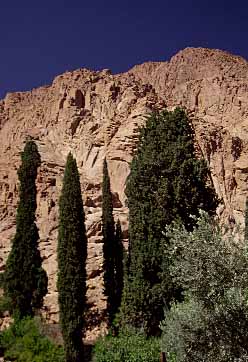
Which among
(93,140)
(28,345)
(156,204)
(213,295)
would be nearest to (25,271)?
(28,345)

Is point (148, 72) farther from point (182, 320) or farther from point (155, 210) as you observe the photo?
point (182, 320)

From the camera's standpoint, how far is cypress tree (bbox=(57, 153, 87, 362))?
21.4 m

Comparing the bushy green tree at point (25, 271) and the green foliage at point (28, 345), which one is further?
the bushy green tree at point (25, 271)

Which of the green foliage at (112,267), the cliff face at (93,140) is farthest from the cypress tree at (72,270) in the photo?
the cliff face at (93,140)

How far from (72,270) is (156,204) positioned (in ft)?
18.3

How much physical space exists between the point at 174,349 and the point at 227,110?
53548 mm

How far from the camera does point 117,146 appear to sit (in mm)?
46094

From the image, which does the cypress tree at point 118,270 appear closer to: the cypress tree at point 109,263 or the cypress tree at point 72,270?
the cypress tree at point 109,263

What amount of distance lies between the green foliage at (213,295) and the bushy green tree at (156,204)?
5839mm

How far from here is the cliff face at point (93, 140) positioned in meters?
40.4

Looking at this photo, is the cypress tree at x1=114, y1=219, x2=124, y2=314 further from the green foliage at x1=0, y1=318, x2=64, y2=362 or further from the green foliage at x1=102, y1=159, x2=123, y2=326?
the green foliage at x1=0, y1=318, x2=64, y2=362

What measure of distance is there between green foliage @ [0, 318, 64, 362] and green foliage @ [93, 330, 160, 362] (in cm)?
377

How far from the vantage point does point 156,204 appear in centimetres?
1872

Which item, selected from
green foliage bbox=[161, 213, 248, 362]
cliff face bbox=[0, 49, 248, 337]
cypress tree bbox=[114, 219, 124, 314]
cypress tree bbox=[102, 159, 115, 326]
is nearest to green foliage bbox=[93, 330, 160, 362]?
green foliage bbox=[161, 213, 248, 362]
